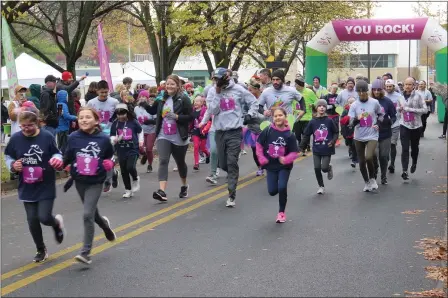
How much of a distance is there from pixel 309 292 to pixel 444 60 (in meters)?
24.3

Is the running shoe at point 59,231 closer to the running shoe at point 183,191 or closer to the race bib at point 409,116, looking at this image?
the running shoe at point 183,191

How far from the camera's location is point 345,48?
198 ft

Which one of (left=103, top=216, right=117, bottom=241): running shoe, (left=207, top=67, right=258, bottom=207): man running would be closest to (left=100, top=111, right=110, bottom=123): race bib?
(left=207, top=67, right=258, bottom=207): man running

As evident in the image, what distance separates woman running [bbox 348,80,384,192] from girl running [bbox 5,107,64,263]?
6.33 metres

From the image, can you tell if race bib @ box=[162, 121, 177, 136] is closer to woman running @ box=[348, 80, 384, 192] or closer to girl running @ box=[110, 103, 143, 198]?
girl running @ box=[110, 103, 143, 198]

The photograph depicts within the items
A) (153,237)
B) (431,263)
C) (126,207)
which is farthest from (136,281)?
(126,207)

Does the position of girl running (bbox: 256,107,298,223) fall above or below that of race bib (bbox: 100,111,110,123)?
below

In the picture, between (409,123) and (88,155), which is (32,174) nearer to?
(88,155)

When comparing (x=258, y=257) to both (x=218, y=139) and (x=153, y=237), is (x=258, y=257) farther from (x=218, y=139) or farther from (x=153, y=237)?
(x=218, y=139)

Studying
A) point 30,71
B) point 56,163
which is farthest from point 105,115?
point 30,71

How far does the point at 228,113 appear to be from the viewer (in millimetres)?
11922

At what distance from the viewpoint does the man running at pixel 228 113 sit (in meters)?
11.8

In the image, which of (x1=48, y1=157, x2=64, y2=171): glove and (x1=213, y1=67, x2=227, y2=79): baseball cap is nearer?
(x1=48, y1=157, x2=64, y2=171): glove

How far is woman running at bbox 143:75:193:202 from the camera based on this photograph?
38.9ft
